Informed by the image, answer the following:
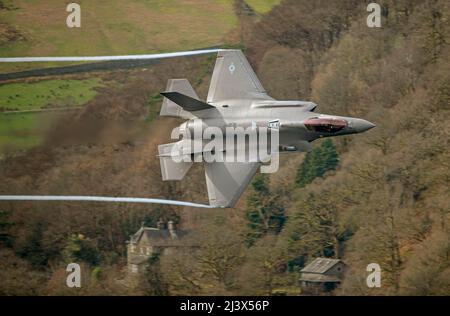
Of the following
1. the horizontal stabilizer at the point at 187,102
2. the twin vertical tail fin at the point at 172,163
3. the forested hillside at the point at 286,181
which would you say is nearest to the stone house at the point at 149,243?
the forested hillside at the point at 286,181

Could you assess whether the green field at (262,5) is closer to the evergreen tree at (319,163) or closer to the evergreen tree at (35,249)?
the evergreen tree at (319,163)

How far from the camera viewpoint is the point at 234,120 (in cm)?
3303

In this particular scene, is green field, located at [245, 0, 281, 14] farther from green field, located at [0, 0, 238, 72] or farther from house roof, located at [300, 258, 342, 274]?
house roof, located at [300, 258, 342, 274]

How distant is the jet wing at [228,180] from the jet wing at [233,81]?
189cm

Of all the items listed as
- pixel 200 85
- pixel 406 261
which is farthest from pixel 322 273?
pixel 200 85

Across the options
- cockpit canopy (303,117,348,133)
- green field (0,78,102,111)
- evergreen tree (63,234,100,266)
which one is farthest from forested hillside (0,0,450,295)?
cockpit canopy (303,117,348,133)

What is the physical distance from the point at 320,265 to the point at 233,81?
14.1 metres

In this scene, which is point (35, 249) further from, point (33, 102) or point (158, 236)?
point (33, 102)

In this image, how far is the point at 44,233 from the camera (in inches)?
1962

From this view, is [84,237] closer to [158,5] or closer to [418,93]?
[158,5]

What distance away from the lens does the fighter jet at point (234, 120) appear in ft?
106

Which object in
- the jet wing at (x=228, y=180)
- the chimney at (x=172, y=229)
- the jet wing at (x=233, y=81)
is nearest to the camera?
the jet wing at (x=228, y=180)
